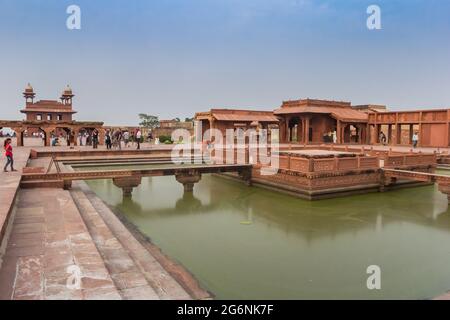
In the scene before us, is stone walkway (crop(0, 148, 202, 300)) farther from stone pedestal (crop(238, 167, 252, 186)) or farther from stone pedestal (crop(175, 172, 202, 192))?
stone pedestal (crop(238, 167, 252, 186))

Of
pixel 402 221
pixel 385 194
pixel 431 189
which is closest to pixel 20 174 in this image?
pixel 402 221

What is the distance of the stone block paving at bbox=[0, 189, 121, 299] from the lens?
4.65 m

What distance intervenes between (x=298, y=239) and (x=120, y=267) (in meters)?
5.50

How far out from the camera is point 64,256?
586 centimetres

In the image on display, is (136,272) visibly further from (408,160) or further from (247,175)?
(408,160)

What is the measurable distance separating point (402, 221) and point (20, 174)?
41.6 ft

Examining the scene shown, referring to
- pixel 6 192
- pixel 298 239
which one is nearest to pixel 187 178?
pixel 298 239

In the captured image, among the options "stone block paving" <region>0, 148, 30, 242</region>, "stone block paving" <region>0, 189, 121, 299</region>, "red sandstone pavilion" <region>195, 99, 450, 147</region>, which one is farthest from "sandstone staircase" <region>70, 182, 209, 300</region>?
"red sandstone pavilion" <region>195, 99, 450, 147</region>

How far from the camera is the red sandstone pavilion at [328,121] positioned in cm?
2905

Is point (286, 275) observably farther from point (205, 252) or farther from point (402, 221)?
point (402, 221)

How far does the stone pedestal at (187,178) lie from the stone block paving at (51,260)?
24.7ft

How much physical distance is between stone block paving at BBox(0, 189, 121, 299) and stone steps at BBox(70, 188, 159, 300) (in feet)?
0.82
